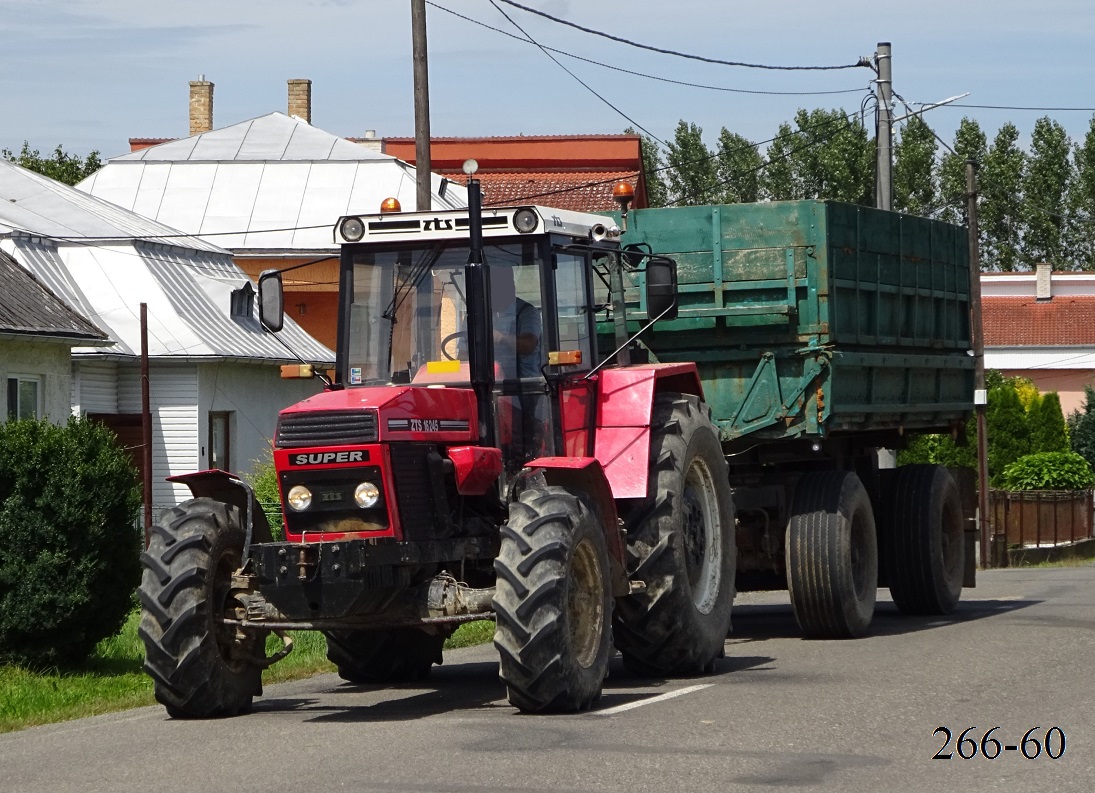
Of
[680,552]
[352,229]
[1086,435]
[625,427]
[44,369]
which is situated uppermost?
[352,229]

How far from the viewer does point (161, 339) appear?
1256 inches

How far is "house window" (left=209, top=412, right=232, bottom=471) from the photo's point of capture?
108ft

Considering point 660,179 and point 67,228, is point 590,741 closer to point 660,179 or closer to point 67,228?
point 67,228

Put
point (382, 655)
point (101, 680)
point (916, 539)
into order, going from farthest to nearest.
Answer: point (916, 539)
point (101, 680)
point (382, 655)

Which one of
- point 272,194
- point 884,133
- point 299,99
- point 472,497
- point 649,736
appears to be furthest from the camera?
point 299,99

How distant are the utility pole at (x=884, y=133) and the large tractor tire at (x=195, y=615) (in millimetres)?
16946

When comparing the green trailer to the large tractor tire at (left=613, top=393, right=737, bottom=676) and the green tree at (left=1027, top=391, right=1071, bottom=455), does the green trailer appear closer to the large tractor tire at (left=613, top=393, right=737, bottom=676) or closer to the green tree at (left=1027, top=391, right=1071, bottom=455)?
the large tractor tire at (left=613, top=393, right=737, bottom=676)

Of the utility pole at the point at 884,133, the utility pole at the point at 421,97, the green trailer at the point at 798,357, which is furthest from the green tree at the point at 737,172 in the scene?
the green trailer at the point at 798,357

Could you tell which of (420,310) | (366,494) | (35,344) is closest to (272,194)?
(35,344)

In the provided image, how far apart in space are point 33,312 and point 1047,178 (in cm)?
5409

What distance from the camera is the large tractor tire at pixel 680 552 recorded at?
10.9 meters

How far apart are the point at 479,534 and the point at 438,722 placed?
4.33ft

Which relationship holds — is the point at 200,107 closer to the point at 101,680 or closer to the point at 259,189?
the point at 259,189

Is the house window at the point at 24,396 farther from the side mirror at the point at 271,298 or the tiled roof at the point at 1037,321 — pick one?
the tiled roof at the point at 1037,321
